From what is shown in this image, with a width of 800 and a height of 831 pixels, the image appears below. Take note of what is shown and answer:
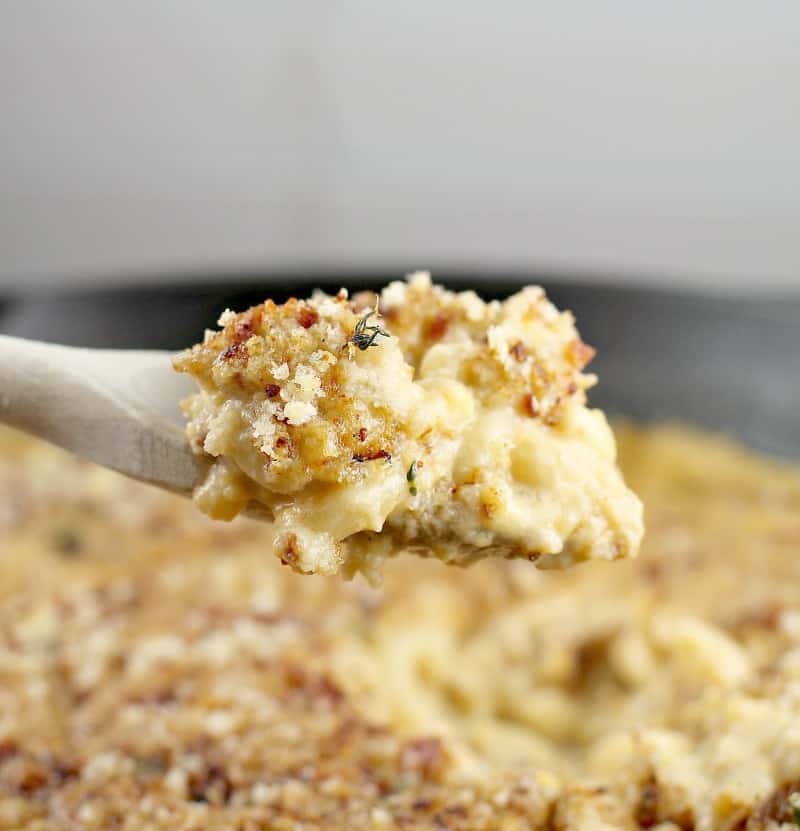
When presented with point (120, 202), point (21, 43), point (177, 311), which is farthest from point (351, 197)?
point (177, 311)

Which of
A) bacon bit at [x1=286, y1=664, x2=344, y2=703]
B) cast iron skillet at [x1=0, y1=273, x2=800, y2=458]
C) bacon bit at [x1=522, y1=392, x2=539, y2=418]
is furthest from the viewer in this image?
cast iron skillet at [x1=0, y1=273, x2=800, y2=458]

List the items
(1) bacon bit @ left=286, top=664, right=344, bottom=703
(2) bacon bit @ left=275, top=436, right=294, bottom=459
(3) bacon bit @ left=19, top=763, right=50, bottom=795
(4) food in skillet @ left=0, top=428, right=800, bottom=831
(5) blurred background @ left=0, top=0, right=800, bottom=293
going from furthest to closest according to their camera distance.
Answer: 1. (5) blurred background @ left=0, top=0, right=800, bottom=293
2. (1) bacon bit @ left=286, top=664, right=344, bottom=703
3. (3) bacon bit @ left=19, top=763, right=50, bottom=795
4. (4) food in skillet @ left=0, top=428, right=800, bottom=831
5. (2) bacon bit @ left=275, top=436, right=294, bottom=459

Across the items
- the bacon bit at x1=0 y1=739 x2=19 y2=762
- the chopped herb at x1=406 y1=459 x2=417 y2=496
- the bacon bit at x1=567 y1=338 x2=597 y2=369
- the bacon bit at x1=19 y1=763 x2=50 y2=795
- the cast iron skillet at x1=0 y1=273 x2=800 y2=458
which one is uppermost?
the cast iron skillet at x1=0 y1=273 x2=800 y2=458

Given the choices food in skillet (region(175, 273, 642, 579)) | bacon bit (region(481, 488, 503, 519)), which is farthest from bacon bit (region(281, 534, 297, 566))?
bacon bit (region(481, 488, 503, 519))

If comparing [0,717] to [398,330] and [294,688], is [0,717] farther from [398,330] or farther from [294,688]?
[398,330]

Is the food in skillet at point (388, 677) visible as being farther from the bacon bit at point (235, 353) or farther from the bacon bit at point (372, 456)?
the bacon bit at point (235, 353)

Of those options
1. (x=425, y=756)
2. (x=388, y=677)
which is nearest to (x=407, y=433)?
(x=425, y=756)

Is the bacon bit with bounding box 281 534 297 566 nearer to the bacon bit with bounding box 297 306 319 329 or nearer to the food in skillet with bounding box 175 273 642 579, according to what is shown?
the food in skillet with bounding box 175 273 642 579
